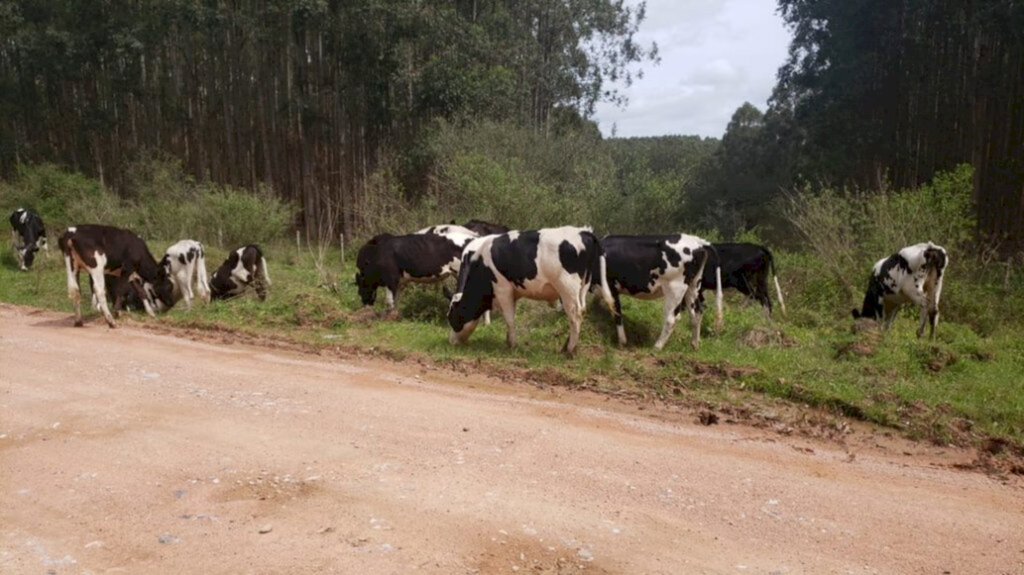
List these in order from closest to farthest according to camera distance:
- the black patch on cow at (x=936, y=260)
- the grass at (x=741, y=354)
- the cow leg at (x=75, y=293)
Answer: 1. the grass at (x=741, y=354)
2. the black patch on cow at (x=936, y=260)
3. the cow leg at (x=75, y=293)

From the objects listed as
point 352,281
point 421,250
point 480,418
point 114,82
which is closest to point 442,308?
point 421,250

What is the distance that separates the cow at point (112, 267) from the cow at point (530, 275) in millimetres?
6385

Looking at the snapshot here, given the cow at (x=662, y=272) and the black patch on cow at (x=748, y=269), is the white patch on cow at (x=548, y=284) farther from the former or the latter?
the black patch on cow at (x=748, y=269)

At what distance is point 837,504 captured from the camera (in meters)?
5.26

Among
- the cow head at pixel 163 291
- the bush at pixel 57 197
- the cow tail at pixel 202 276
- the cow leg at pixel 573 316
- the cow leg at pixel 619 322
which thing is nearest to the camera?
the cow leg at pixel 573 316

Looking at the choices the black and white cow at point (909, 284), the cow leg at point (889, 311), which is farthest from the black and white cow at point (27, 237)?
the cow leg at point (889, 311)

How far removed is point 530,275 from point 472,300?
3.16 feet

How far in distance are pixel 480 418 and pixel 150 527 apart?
124 inches

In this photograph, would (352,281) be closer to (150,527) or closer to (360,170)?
(150,527)

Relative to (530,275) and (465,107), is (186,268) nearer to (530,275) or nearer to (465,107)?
(530,275)

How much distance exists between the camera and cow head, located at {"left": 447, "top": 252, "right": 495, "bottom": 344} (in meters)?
10.4

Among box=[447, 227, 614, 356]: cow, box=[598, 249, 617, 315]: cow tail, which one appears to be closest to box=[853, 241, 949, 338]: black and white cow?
box=[598, 249, 617, 315]: cow tail

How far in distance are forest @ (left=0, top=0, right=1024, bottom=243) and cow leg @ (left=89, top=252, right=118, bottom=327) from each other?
743 cm

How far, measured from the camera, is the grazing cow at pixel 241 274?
1523 centimetres
